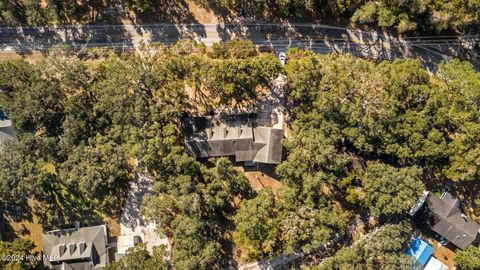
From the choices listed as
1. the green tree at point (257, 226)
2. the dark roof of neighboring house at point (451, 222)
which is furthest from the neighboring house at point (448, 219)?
the green tree at point (257, 226)

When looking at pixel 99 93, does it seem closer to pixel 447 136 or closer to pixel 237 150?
pixel 237 150

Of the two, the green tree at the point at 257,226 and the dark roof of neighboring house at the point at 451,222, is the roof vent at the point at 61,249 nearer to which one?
the green tree at the point at 257,226

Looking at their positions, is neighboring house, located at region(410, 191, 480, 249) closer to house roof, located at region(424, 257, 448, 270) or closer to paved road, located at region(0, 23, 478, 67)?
house roof, located at region(424, 257, 448, 270)

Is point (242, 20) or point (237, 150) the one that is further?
point (242, 20)

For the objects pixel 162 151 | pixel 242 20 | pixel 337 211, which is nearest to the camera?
pixel 162 151

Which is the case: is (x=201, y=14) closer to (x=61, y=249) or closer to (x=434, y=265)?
(x=61, y=249)

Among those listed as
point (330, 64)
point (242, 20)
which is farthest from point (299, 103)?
point (242, 20)
